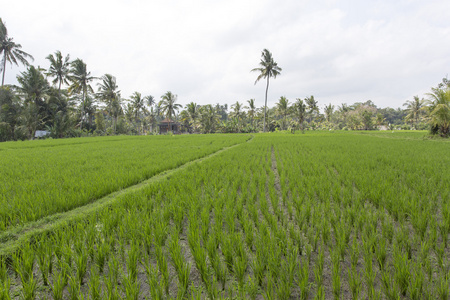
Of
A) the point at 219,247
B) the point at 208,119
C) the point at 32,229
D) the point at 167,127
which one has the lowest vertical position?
the point at 219,247

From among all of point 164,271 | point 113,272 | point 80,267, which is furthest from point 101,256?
point 164,271

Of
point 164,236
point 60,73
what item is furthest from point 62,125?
point 164,236

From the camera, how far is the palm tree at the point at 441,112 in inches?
569

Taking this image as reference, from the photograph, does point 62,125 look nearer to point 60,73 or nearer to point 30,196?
point 60,73

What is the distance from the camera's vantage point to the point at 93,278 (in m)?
1.45

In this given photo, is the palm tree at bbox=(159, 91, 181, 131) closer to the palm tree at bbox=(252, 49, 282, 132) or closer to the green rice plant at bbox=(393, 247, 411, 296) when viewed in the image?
the palm tree at bbox=(252, 49, 282, 132)

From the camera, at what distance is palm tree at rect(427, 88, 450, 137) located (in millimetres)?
14461

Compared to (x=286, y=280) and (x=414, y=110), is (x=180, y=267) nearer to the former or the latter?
(x=286, y=280)

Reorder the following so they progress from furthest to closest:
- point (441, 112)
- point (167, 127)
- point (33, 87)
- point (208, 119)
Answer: point (167, 127) < point (208, 119) < point (33, 87) < point (441, 112)

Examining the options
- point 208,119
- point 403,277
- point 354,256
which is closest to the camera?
point 403,277

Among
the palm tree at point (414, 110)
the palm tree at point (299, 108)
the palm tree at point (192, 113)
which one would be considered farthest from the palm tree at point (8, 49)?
the palm tree at point (414, 110)

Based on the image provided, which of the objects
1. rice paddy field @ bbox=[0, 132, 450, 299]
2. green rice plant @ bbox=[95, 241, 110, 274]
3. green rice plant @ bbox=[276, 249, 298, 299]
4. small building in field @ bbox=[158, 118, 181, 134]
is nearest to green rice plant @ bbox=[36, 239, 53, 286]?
rice paddy field @ bbox=[0, 132, 450, 299]

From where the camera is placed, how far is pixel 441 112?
14.6 meters

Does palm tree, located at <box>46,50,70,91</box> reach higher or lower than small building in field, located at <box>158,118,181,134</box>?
higher
